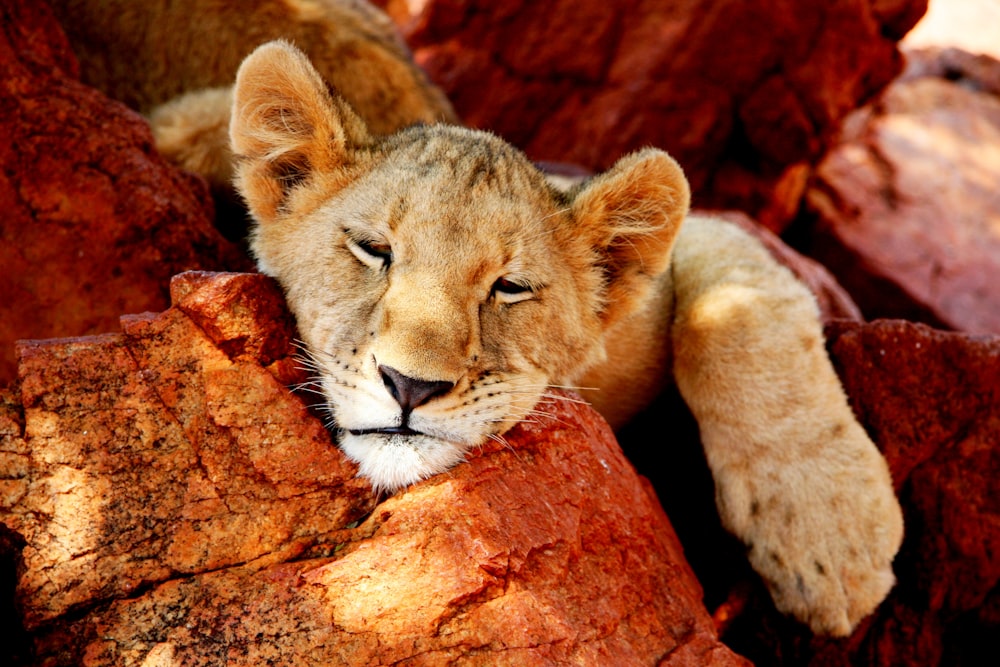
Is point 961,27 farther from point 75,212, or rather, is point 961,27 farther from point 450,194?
point 75,212

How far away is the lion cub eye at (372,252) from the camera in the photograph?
327cm

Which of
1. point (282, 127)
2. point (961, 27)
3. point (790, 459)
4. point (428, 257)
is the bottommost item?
point (961, 27)

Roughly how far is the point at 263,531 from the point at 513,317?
1.08m

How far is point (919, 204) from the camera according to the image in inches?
350

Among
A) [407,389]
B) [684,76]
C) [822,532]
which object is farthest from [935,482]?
[684,76]

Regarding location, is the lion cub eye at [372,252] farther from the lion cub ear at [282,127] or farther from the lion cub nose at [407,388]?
the lion cub nose at [407,388]

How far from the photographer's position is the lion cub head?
116 inches

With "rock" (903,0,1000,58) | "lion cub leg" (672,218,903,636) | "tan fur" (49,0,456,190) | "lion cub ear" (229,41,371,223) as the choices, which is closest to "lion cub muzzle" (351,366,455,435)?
"lion cub ear" (229,41,371,223)

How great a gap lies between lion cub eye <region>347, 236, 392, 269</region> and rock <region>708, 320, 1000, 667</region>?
215cm

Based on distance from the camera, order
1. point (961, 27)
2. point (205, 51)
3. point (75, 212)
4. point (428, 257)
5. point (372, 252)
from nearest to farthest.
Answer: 1. point (428, 257)
2. point (372, 252)
3. point (75, 212)
4. point (205, 51)
5. point (961, 27)

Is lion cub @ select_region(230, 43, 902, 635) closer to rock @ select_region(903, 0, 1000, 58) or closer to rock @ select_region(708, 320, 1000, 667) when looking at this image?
rock @ select_region(708, 320, 1000, 667)

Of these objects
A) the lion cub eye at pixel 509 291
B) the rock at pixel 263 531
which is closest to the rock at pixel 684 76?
the lion cub eye at pixel 509 291

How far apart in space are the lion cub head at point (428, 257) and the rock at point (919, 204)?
197 inches

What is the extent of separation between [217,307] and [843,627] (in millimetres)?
2498
